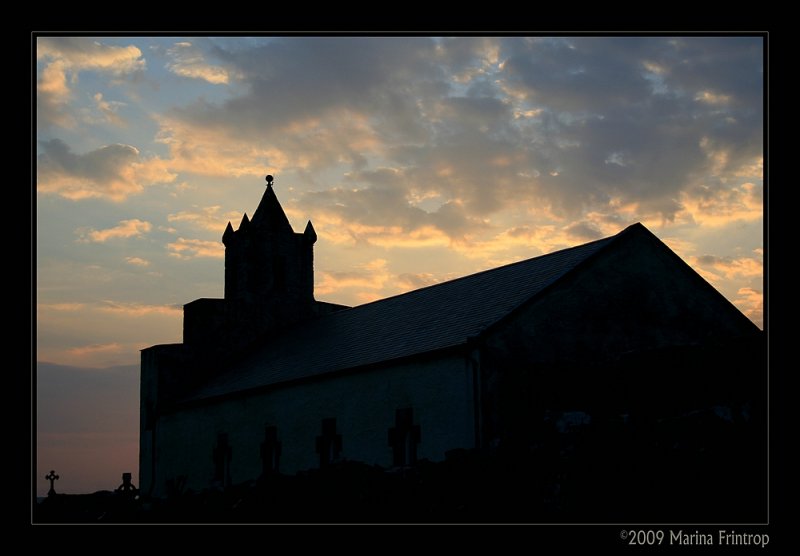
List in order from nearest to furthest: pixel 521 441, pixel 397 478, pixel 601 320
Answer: pixel 397 478, pixel 521 441, pixel 601 320

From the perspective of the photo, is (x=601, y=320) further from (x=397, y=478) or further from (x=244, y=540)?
(x=244, y=540)

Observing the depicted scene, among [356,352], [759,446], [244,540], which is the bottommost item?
[244,540]

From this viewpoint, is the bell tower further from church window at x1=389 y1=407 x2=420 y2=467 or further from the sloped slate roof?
church window at x1=389 y1=407 x2=420 y2=467

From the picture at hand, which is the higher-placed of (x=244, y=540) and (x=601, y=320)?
(x=601, y=320)

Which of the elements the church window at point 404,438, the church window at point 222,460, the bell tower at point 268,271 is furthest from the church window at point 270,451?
the bell tower at point 268,271

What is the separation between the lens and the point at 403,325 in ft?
104

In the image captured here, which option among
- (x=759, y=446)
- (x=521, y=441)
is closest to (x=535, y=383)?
(x=521, y=441)

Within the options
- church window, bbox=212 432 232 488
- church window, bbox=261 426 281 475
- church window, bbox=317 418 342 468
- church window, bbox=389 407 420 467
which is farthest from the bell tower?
church window, bbox=389 407 420 467

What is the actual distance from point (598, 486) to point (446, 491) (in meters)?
2.65

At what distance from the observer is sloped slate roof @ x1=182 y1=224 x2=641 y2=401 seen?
91.1 feet

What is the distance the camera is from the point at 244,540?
1374 centimetres

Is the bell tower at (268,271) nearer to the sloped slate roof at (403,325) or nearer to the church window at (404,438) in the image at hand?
the sloped slate roof at (403,325)

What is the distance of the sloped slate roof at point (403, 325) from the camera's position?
27.8 meters

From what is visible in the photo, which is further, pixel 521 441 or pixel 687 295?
pixel 687 295
